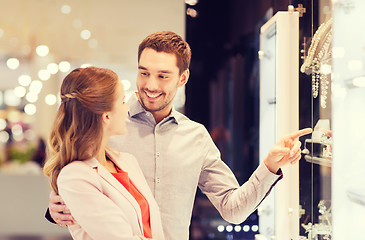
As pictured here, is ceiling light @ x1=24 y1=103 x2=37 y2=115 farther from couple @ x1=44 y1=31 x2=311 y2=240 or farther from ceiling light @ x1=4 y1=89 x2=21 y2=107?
couple @ x1=44 y1=31 x2=311 y2=240

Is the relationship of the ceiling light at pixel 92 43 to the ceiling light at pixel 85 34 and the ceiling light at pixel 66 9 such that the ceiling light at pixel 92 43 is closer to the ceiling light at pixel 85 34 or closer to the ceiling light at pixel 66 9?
the ceiling light at pixel 85 34

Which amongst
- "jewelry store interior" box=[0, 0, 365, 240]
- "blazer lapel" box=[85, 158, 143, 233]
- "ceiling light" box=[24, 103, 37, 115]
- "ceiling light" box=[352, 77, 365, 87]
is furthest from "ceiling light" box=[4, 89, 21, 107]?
"ceiling light" box=[352, 77, 365, 87]

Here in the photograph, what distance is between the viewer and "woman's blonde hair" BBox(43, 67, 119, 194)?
1527mm

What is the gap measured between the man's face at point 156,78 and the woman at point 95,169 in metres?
0.22

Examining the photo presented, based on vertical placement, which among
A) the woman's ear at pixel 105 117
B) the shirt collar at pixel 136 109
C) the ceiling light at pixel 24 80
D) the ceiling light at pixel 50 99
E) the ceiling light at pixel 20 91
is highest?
the ceiling light at pixel 24 80

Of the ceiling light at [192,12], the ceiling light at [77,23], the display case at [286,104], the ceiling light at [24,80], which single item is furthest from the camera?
the ceiling light at [24,80]

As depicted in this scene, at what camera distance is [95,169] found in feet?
4.98

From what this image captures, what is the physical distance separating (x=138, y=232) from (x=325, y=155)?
732 millimetres

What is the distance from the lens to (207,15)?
171 inches

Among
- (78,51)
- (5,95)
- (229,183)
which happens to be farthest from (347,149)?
(5,95)

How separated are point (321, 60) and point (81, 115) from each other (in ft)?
2.97

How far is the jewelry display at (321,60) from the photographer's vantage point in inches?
66.3

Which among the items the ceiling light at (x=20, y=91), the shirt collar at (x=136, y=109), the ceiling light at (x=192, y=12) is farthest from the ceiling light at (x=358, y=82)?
the ceiling light at (x=20, y=91)

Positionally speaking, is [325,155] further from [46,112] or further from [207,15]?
[46,112]
